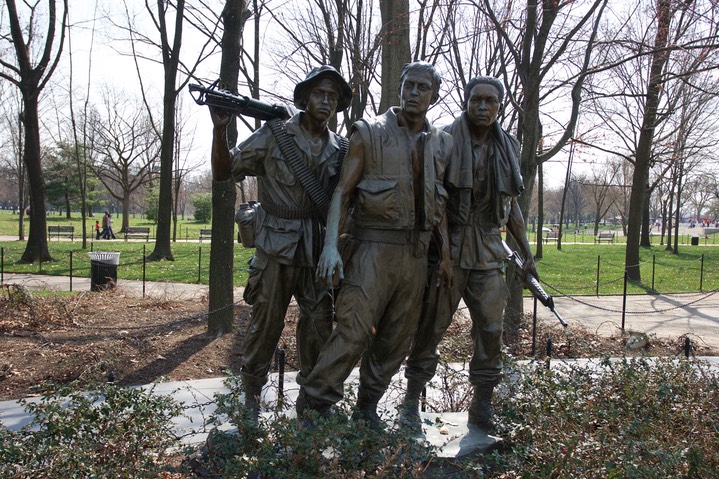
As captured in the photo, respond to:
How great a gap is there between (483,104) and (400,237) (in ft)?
3.59

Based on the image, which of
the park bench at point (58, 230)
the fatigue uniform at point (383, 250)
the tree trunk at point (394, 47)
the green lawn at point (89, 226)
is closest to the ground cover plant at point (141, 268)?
the tree trunk at point (394, 47)

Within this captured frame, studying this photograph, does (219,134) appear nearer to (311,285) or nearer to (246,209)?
(246,209)

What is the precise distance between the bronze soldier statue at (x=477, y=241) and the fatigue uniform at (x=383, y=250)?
25cm

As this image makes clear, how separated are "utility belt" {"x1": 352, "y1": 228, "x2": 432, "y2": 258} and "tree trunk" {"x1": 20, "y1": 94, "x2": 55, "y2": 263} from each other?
52.8 feet

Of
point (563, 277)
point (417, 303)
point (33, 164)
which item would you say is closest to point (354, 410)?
point (417, 303)

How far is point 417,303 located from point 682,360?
3061mm

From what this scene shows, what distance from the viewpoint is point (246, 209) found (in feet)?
13.0

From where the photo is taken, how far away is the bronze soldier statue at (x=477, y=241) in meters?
3.82

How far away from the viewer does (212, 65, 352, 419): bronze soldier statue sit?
12.2 feet

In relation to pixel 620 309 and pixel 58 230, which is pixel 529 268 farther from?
pixel 58 230

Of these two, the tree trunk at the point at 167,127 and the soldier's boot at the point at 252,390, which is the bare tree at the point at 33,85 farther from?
the soldier's boot at the point at 252,390

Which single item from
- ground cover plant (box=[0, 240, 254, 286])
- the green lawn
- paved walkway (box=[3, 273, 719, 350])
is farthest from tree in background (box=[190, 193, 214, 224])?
paved walkway (box=[3, 273, 719, 350])

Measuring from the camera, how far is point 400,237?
3.56m

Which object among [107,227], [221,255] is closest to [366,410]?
[221,255]
